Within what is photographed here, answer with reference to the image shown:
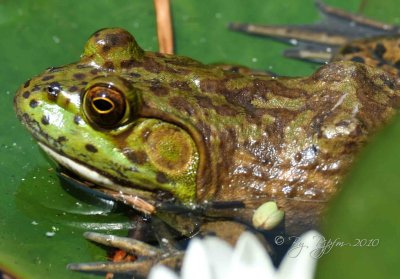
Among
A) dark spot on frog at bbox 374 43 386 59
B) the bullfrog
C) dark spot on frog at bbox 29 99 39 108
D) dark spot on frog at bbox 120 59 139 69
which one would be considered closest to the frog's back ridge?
dark spot on frog at bbox 374 43 386 59

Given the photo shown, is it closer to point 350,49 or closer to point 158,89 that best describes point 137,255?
point 158,89

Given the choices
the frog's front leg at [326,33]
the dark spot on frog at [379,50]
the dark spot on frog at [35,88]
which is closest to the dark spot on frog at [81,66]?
the dark spot on frog at [35,88]

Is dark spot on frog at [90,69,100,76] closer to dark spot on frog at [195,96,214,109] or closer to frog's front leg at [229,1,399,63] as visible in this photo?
dark spot on frog at [195,96,214,109]

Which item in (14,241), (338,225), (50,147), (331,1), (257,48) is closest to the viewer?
(338,225)

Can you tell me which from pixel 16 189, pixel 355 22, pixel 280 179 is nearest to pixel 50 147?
pixel 16 189

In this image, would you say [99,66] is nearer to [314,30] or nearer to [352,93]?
[352,93]

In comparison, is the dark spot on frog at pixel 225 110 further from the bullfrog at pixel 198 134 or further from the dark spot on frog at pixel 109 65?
the dark spot on frog at pixel 109 65

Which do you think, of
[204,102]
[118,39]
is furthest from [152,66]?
[204,102]
